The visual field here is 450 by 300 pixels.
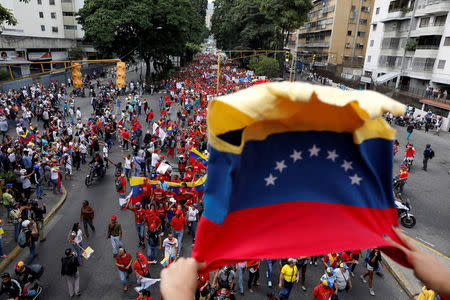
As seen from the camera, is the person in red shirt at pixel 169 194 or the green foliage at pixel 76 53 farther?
the green foliage at pixel 76 53

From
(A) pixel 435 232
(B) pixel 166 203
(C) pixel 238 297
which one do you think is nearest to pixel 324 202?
(C) pixel 238 297

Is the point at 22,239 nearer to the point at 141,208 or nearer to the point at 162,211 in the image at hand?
the point at 141,208

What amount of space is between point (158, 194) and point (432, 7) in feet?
126

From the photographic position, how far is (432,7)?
34.4 m

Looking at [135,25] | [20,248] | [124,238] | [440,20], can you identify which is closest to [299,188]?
[124,238]

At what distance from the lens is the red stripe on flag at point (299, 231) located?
2900 mm

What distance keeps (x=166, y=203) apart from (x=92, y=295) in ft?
12.2

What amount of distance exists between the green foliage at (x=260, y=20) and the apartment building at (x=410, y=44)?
37.7ft

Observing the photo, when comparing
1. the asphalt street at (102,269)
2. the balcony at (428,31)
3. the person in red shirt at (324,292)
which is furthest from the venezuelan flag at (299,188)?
the balcony at (428,31)

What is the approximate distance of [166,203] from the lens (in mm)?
11125

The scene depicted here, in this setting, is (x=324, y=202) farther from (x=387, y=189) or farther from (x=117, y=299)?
(x=117, y=299)

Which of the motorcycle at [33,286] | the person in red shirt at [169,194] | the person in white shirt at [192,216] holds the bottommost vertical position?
the motorcycle at [33,286]

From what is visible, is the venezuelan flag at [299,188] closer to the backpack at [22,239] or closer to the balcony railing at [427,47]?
the backpack at [22,239]

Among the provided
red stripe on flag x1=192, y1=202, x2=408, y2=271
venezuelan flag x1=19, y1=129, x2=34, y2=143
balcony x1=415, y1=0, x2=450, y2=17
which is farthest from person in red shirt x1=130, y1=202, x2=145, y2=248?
balcony x1=415, y1=0, x2=450, y2=17
